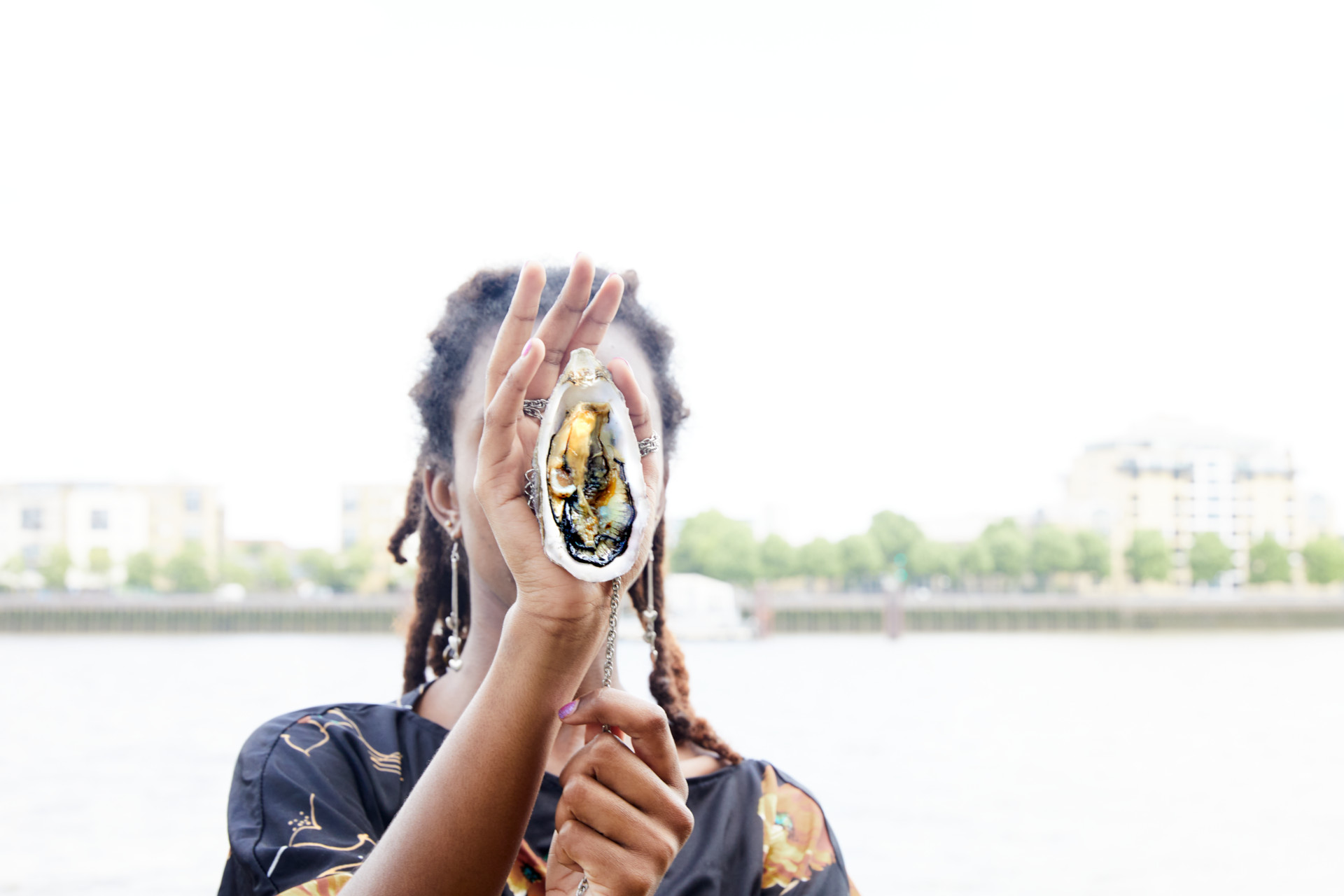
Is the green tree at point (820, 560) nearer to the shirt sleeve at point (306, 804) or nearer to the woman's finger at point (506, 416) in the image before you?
the shirt sleeve at point (306, 804)

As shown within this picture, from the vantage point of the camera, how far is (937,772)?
2228cm

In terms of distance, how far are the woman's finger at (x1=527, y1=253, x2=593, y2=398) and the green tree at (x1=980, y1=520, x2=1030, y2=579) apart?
80939 millimetres

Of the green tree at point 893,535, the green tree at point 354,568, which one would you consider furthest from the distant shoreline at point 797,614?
the green tree at point 354,568

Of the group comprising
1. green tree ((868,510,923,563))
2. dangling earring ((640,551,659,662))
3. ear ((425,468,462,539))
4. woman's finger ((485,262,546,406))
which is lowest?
green tree ((868,510,923,563))

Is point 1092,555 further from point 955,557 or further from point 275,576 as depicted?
point 275,576

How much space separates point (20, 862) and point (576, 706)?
17722 mm

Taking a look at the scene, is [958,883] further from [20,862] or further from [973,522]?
[973,522]

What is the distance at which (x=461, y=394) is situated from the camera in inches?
74.8

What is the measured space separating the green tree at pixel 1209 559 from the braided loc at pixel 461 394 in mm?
90393

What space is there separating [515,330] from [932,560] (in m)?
78.0

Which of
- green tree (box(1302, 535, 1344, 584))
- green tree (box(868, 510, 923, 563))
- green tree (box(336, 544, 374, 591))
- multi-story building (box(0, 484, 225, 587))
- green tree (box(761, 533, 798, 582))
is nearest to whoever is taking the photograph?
green tree (box(761, 533, 798, 582))

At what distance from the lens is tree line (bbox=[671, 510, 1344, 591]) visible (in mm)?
73688

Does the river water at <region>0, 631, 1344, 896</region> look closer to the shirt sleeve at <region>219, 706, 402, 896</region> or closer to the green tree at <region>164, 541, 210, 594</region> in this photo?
the shirt sleeve at <region>219, 706, 402, 896</region>

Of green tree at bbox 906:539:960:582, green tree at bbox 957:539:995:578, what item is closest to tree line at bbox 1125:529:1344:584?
green tree at bbox 957:539:995:578
